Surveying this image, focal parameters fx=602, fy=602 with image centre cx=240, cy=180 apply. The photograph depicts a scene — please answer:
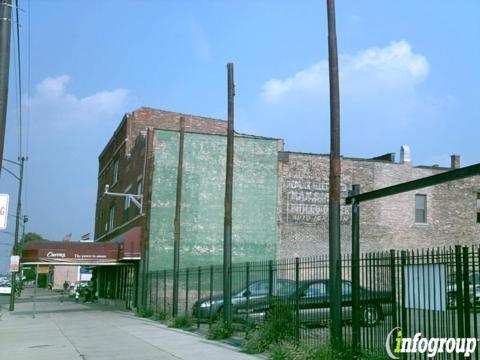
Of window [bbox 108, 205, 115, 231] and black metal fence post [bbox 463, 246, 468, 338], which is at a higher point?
window [bbox 108, 205, 115, 231]

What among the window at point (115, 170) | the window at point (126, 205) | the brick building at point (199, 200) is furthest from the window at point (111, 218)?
the brick building at point (199, 200)

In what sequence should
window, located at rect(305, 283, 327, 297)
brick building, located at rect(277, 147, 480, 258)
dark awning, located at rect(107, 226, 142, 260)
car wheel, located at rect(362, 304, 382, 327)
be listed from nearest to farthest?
1. car wheel, located at rect(362, 304, 382, 327)
2. window, located at rect(305, 283, 327, 297)
3. dark awning, located at rect(107, 226, 142, 260)
4. brick building, located at rect(277, 147, 480, 258)

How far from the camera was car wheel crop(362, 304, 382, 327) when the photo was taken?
10.7 metres

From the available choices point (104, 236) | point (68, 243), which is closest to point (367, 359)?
point (68, 243)

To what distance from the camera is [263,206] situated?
105ft

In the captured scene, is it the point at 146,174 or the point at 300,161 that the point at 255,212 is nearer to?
the point at 300,161

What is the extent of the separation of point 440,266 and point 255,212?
22789mm

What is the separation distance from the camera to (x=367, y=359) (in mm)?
10164

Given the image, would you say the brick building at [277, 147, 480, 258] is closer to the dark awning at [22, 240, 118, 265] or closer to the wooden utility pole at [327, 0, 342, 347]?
the dark awning at [22, 240, 118, 265]

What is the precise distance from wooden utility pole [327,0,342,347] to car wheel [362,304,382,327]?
57 centimetres

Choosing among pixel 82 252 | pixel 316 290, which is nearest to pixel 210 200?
pixel 82 252

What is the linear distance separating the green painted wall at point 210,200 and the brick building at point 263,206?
5 centimetres

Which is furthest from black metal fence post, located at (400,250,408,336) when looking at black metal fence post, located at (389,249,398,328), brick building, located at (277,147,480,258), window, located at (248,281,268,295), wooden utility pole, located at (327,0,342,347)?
brick building, located at (277,147,480,258)

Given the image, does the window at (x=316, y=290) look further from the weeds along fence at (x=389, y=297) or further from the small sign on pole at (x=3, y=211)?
the small sign on pole at (x=3, y=211)
